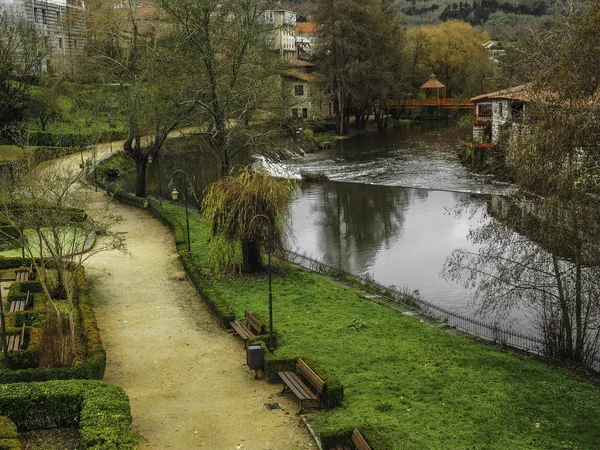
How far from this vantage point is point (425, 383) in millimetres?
15422

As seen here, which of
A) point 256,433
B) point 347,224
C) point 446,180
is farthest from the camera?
point 446,180

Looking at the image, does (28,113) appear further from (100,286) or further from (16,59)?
(100,286)

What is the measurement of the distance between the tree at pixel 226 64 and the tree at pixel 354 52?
32377mm

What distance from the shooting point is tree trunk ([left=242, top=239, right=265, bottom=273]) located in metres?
24.0

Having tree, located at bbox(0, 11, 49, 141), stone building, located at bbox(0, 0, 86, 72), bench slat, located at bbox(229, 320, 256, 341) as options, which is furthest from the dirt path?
stone building, located at bbox(0, 0, 86, 72)

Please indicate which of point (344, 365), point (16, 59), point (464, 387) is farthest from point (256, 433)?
point (16, 59)

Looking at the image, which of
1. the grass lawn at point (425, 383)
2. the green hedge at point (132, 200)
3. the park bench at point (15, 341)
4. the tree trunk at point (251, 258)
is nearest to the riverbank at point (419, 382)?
the grass lawn at point (425, 383)

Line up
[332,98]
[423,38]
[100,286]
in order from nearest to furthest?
[100,286] → [332,98] → [423,38]

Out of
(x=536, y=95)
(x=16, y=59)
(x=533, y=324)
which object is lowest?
(x=533, y=324)

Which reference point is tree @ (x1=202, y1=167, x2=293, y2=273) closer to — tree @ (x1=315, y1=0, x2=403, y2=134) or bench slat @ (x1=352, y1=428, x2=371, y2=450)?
bench slat @ (x1=352, y1=428, x2=371, y2=450)

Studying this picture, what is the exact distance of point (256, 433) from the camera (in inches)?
527

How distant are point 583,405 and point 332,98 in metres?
58.8

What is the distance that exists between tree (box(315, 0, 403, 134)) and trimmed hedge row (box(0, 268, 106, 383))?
48733mm

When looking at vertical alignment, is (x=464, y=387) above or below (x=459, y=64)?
below
